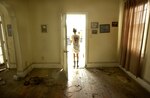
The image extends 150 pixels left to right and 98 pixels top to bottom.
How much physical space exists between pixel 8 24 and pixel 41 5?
142cm

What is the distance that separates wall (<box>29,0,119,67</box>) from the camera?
162 inches

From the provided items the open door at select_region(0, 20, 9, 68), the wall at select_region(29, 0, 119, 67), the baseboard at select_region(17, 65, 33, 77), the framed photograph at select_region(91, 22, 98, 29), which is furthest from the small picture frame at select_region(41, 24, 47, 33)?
the framed photograph at select_region(91, 22, 98, 29)

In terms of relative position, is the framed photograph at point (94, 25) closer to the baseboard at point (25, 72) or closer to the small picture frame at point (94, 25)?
the small picture frame at point (94, 25)

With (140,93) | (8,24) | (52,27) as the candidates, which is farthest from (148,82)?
(8,24)

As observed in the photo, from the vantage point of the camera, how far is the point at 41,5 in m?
4.14

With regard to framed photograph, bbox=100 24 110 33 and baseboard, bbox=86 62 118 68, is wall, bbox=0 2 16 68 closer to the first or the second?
baseboard, bbox=86 62 118 68

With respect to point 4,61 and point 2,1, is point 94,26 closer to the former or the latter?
point 2,1

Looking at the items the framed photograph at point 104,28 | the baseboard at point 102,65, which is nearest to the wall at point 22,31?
the baseboard at point 102,65

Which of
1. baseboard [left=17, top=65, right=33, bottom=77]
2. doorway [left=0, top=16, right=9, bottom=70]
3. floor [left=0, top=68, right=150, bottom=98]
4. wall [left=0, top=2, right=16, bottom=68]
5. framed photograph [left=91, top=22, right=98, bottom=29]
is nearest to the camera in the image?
floor [left=0, top=68, right=150, bottom=98]

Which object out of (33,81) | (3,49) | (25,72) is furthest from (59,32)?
(3,49)

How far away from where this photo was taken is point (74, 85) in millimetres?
3180

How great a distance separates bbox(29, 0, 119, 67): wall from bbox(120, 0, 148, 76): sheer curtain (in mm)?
688

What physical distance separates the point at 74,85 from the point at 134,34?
7.24 feet

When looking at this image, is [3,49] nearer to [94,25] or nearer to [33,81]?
[33,81]
